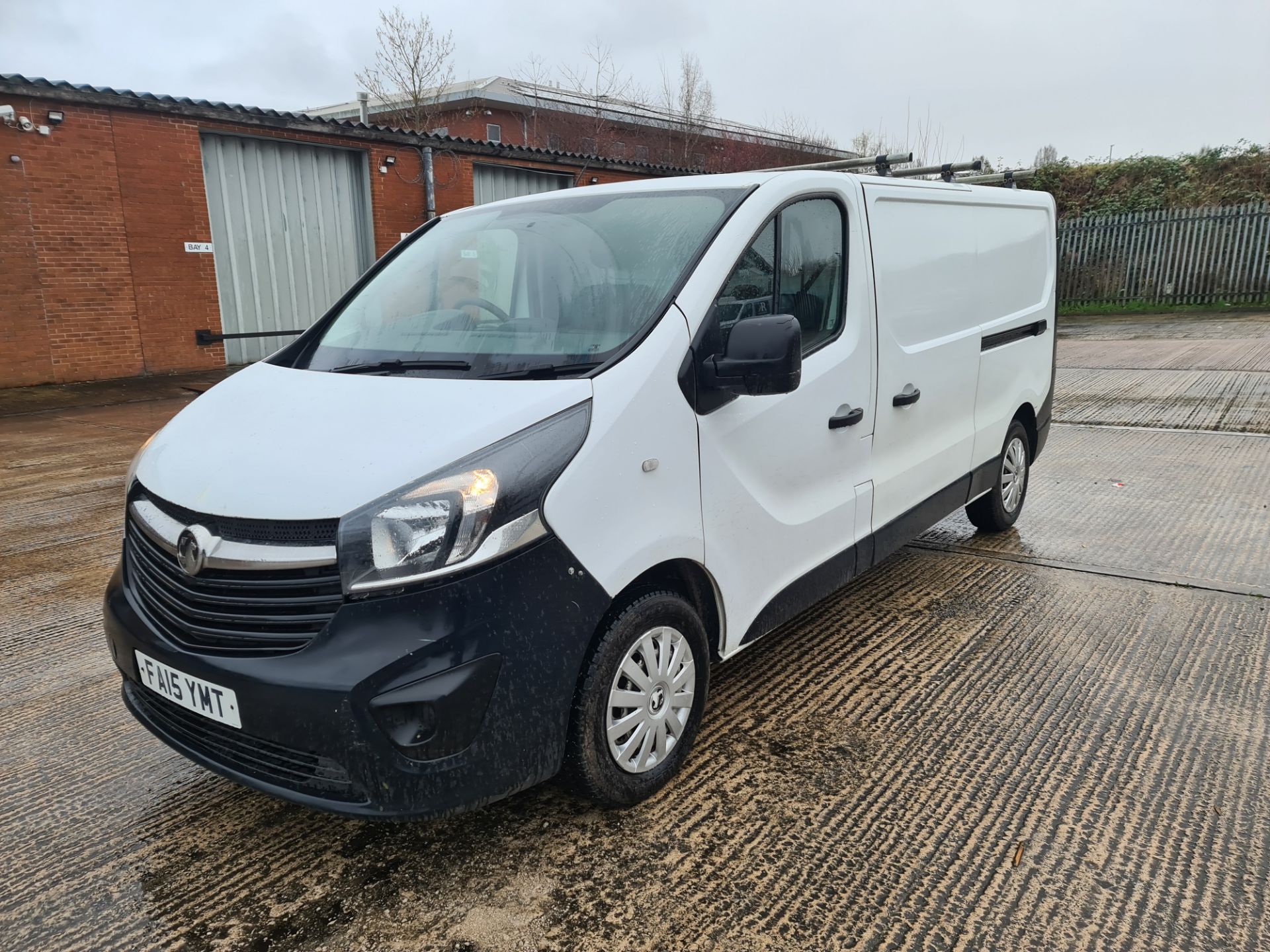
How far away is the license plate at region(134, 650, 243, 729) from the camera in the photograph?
2088 mm

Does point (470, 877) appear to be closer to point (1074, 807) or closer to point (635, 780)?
point (635, 780)

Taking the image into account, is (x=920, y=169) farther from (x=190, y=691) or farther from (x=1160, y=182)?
(x=1160, y=182)

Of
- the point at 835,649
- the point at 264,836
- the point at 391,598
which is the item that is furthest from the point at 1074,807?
the point at 264,836

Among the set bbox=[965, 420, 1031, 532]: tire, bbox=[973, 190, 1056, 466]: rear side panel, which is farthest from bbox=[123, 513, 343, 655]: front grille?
bbox=[965, 420, 1031, 532]: tire

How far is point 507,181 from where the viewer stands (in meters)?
16.4

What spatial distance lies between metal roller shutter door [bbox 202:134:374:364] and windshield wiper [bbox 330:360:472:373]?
11.4 metres

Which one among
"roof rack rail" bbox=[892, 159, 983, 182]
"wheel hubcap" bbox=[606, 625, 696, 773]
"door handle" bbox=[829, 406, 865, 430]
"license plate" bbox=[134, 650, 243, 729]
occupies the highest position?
"roof rack rail" bbox=[892, 159, 983, 182]

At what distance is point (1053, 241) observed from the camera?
5.06 m

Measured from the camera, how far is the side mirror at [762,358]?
241 cm

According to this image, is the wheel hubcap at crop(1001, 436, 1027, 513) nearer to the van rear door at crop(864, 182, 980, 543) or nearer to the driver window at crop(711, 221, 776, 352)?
the van rear door at crop(864, 182, 980, 543)

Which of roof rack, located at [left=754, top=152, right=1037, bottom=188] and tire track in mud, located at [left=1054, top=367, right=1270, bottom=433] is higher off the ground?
roof rack, located at [left=754, top=152, right=1037, bottom=188]

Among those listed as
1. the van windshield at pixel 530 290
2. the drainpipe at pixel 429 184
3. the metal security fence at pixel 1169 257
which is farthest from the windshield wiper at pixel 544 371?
the metal security fence at pixel 1169 257

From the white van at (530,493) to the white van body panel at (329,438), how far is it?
10 mm

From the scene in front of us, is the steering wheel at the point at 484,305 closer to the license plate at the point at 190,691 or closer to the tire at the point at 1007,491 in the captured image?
the license plate at the point at 190,691
